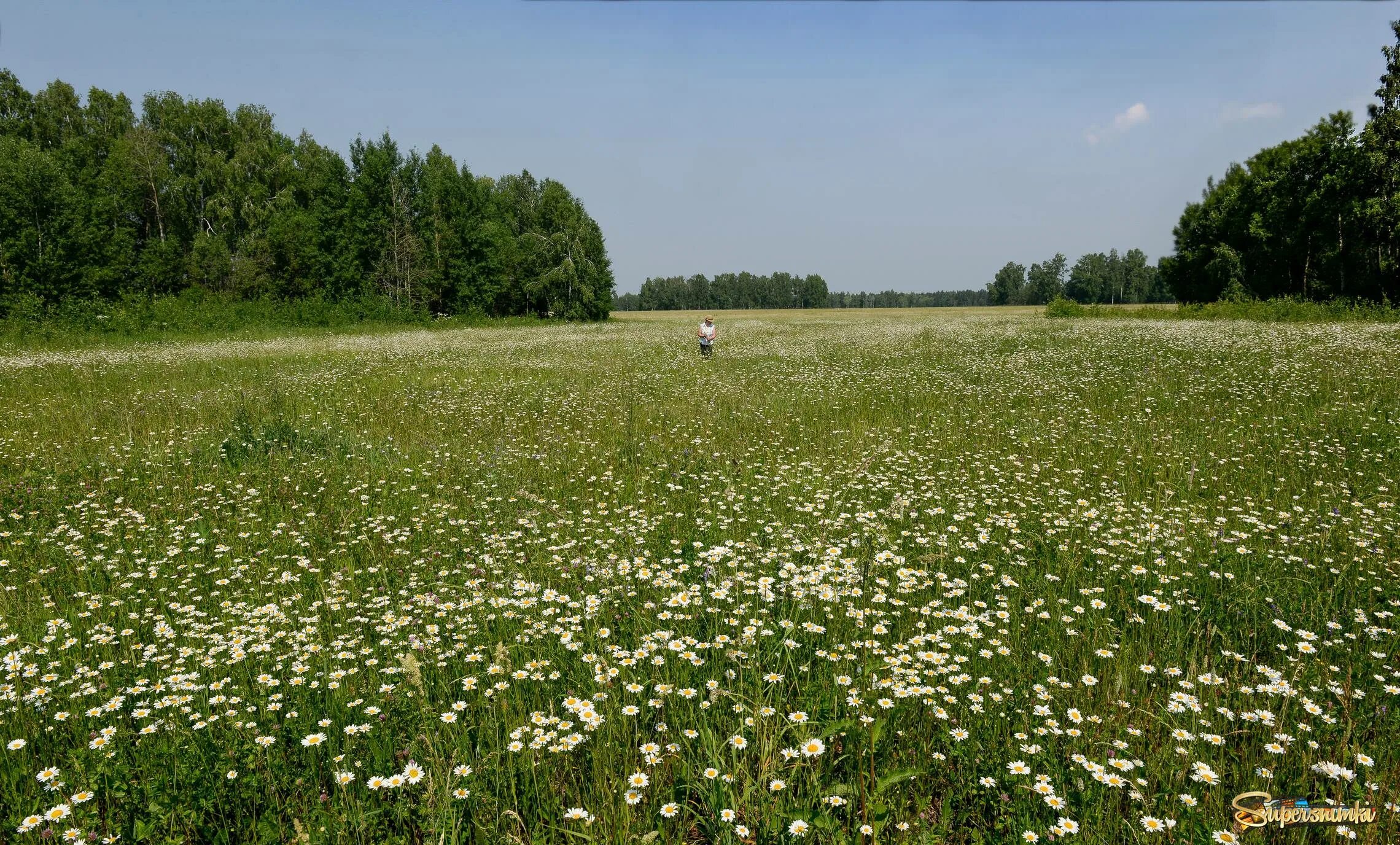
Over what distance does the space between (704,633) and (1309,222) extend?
62.3 meters

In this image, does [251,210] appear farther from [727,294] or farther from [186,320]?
[727,294]

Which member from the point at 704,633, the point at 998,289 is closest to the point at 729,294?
the point at 998,289

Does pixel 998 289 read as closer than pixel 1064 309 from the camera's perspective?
No

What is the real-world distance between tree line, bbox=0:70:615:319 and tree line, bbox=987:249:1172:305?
13882 centimetres

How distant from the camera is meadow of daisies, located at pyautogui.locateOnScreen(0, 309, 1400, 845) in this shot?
261cm

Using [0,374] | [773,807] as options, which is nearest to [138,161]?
[0,374]

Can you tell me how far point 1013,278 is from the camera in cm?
17675

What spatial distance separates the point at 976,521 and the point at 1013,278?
635ft

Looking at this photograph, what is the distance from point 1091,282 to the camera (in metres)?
158

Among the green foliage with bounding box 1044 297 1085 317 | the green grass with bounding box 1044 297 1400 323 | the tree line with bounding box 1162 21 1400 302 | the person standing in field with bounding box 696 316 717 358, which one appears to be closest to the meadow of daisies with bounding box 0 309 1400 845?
the person standing in field with bounding box 696 316 717 358

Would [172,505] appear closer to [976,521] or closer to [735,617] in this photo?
[735,617]

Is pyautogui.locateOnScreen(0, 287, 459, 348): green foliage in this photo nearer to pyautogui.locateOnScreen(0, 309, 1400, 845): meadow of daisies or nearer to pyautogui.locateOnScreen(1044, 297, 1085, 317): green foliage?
pyautogui.locateOnScreen(0, 309, 1400, 845): meadow of daisies

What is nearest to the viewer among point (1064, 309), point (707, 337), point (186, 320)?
point (707, 337)

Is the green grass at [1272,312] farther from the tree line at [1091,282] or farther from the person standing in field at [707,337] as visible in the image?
the tree line at [1091,282]
